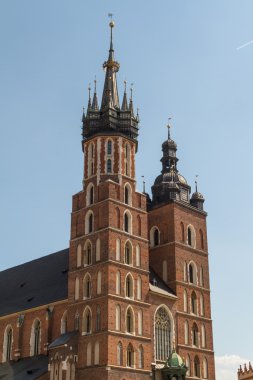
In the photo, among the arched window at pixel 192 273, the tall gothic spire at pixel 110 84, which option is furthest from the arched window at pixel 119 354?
the tall gothic spire at pixel 110 84

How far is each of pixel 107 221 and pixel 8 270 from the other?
23.7 metres

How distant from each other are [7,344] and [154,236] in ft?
53.1

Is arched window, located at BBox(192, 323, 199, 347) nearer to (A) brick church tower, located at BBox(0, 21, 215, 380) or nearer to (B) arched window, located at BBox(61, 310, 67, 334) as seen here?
(A) brick church tower, located at BBox(0, 21, 215, 380)

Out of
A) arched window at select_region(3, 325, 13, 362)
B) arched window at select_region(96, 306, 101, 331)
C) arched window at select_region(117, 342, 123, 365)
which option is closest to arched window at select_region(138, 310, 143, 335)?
arched window at select_region(117, 342, 123, 365)

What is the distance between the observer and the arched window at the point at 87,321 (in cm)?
4842

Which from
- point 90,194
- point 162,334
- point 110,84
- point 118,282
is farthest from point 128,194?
point 162,334

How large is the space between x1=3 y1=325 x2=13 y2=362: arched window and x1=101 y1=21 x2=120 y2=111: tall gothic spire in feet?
70.2

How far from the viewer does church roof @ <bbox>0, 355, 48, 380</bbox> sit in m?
49.6

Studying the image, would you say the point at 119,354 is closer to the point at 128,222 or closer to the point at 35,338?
the point at 128,222

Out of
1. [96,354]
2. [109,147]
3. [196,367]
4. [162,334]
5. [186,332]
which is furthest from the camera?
[109,147]

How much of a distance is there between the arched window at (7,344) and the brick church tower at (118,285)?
0.29 ft

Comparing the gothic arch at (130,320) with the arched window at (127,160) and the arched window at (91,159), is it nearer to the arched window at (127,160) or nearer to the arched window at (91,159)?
the arched window at (127,160)

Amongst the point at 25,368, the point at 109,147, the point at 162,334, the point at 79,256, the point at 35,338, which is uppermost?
the point at 109,147

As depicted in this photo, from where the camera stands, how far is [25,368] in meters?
52.3
